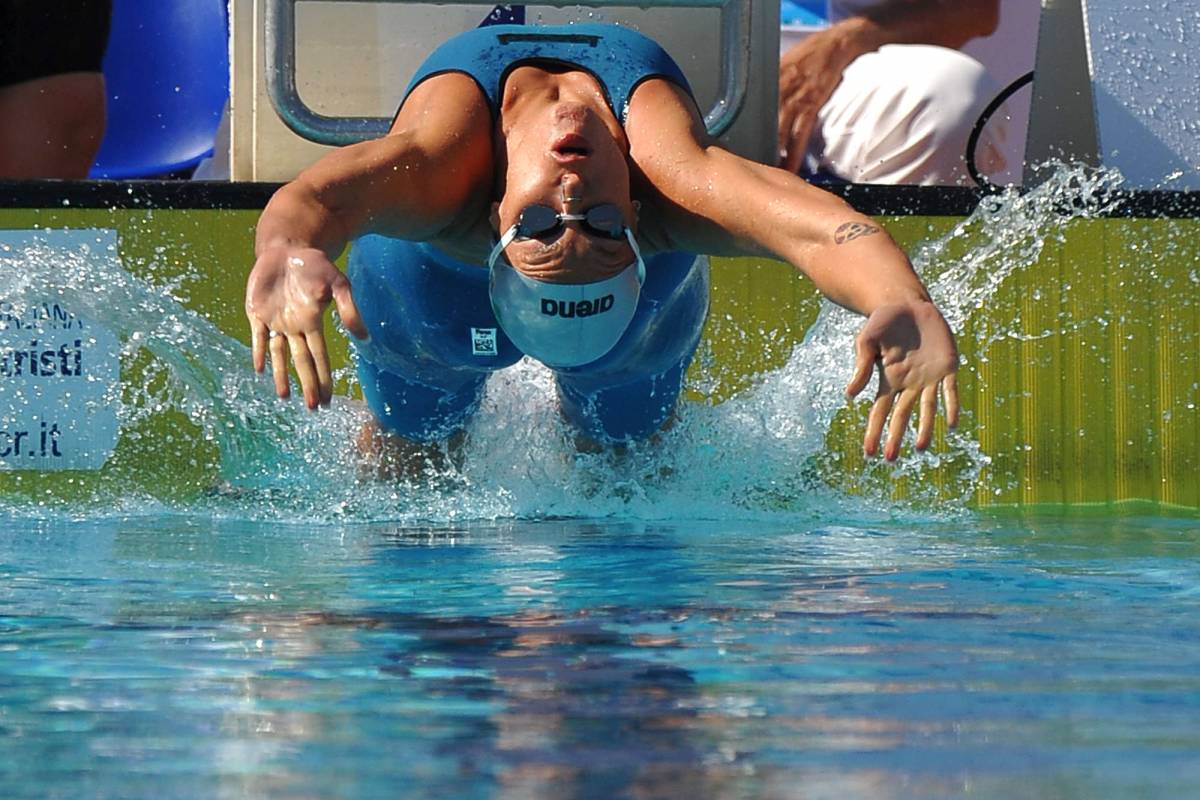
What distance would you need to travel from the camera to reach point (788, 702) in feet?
4.98

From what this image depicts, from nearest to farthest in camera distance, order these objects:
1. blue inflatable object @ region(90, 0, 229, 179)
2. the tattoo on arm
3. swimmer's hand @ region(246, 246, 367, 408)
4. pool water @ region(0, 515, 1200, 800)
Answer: pool water @ region(0, 515, 1200, 800) → swimmer's hand @ region(246, 246, 367, 408) → the tattoo on arm → blue inflatable object @ region(90, 0, 229, 179)

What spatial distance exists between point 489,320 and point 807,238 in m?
0.95

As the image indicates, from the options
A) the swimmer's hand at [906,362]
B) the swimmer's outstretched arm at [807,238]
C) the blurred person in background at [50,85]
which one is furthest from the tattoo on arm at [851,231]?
the blurred person in background at [50,85]

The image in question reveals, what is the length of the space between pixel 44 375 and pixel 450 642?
8.90ft

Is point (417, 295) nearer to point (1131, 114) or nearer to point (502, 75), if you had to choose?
point (502, 75)

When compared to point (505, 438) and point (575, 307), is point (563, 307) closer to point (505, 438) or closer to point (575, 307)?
point (575, 307)

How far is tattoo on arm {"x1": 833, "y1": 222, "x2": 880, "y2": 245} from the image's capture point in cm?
268

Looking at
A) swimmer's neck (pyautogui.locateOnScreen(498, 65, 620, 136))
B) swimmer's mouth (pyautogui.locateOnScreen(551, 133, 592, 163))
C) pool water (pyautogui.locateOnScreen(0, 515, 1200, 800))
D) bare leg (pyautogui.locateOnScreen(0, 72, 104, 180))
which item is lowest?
pool water (pyautogui.locateOnScreen(0, 515, 1200, 800))

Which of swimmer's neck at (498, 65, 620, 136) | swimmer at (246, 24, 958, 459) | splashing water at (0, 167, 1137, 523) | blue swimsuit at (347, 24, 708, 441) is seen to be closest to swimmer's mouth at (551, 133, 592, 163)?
swimmer at (246, 24, 958, 459)

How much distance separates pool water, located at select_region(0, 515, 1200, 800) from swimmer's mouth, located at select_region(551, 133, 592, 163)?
693 mm

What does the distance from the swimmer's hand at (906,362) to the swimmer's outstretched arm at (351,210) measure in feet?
2.41

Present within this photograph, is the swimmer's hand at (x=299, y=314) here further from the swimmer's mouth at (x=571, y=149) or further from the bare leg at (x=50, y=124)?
the bare leg at (x=50, y=124)

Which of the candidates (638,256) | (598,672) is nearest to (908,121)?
(638,256)

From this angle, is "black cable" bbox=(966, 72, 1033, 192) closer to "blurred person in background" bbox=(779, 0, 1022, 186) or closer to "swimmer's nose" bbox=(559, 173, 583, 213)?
"blurred person in background" bbox=(779, 0, 1022, 186)
